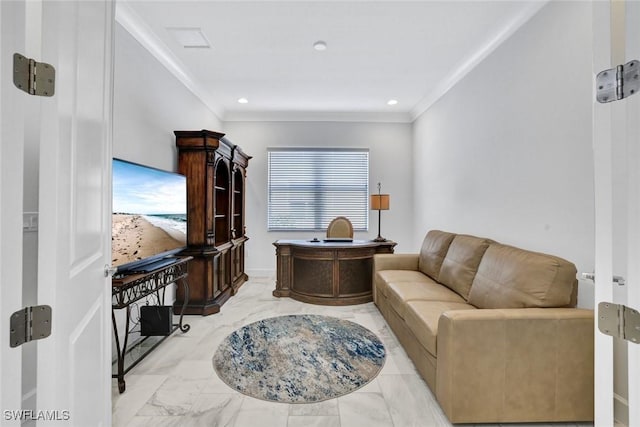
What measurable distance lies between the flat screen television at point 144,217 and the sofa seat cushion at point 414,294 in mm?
2093

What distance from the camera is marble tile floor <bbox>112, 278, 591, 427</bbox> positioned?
5.93ft

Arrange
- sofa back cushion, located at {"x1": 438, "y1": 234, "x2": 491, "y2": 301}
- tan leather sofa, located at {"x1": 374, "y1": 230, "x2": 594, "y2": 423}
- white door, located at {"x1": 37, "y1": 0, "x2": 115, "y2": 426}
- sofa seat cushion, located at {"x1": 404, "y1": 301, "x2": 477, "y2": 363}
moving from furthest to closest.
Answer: sofa back cushion, located at {"x1": 438, "y1": 234, "x2": 491, "y2": 301} → sofa seat cushion, located at {"x1": 404, "y1": 301, "x2": 477, "y2": 363} → tan leather sofa, located at {"x1": 374, "y1": 230, "x2": 594, "y2": 423} → white door, located at {"x1": 37, "y1": 0, "x2": 115, "y2": 426}

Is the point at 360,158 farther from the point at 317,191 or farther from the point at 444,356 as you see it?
the point at 444,356

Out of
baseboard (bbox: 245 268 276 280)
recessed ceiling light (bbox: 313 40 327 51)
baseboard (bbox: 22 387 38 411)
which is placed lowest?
baseboard (bbox: 245 268 276 280)

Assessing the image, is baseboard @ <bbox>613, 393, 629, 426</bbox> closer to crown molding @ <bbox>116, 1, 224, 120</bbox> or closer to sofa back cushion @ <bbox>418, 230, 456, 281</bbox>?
sofa back cushion @ <bbox>418, 230, 456, 281</bbox>

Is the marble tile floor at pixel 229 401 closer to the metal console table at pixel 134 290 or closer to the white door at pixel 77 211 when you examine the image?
the metal console table at pixel 134 290

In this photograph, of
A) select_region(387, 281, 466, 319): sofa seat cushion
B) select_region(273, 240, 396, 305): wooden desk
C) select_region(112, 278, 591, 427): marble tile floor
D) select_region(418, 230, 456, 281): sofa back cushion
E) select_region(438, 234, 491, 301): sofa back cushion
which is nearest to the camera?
select_region(112, 278, 591, 427): marble tile floor

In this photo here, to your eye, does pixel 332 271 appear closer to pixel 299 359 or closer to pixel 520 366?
pixel 299 359

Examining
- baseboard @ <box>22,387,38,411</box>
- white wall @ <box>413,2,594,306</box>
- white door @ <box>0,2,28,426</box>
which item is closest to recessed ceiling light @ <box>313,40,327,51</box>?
white wall @ <box>413,2,594,306</box>

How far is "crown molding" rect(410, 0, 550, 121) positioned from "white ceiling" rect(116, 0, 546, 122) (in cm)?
1

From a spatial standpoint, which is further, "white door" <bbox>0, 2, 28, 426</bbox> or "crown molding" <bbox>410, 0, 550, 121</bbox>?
"crown molding" <bbox>410, 0, 550, 121</bbox>

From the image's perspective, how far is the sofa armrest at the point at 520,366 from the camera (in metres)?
1.69

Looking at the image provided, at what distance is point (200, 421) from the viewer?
5.93ft

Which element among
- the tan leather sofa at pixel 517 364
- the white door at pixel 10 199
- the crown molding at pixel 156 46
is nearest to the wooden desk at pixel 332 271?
the tan leather sofa at pixel 517 364
